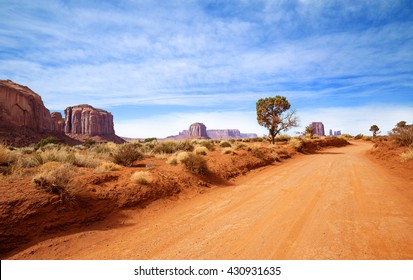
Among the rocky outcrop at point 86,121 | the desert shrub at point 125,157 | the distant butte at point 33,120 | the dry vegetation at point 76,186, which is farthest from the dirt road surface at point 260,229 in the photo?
the rocky outcrop at point 86,121

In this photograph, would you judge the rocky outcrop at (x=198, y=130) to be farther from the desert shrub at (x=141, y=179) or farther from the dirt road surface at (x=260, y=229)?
the dirt road surface at (x=260, y=229)

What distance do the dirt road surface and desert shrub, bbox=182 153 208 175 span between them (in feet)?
7.97

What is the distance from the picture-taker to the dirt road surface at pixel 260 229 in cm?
407

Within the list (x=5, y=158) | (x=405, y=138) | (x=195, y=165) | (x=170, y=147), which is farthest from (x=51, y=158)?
(x=405, y=138)

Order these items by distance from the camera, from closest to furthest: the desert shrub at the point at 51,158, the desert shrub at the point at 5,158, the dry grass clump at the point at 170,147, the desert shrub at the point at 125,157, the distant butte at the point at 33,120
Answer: the desert shrub at the point at 5,158 → the desert shrub at the point at 51,158 → the desert shrub at the point at 125,157 → the dry grass clump at the point at 170,147 → the distant butte at the point at 33,120

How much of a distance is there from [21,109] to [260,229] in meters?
95.3

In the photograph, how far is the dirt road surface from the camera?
4070 mm

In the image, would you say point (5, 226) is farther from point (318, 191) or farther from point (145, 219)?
point (318, 191)

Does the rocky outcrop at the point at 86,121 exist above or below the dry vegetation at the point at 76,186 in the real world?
above

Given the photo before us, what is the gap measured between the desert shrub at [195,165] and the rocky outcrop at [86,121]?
118659 millimetres

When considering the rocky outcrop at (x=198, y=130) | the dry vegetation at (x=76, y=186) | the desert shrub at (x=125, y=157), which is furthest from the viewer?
the rocky outcrop at (x=198, y=130)

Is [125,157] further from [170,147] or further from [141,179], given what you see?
[170,147]

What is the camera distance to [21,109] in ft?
244

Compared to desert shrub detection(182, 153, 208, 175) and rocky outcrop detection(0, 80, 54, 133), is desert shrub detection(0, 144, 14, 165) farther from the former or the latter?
rocky outcrop detection(0, 80, 54, 133)
